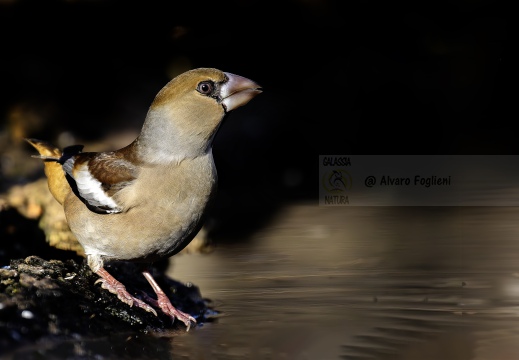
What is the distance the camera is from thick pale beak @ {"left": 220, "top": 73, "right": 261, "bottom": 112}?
4.33 m

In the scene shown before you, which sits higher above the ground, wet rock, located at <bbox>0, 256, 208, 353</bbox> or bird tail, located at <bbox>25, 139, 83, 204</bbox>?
bird tail, located at <bbox>25, 139, 83, 204</bbox>

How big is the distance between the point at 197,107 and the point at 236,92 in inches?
8.7

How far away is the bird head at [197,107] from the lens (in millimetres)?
4344

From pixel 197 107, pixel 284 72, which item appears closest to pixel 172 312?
pixel 197 107

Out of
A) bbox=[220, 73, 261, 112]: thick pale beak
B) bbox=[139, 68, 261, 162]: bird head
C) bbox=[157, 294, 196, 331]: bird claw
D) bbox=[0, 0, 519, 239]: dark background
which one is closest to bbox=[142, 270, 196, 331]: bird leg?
bbox=[157, 294, 196, 331]: bird claw

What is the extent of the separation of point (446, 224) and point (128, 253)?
2.96 meters

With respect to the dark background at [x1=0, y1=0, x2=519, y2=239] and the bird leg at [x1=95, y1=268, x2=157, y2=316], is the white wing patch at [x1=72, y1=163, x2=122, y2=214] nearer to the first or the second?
the bird leg at [x1=95, y1=268, x2=157, y2=316]

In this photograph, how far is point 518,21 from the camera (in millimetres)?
9828

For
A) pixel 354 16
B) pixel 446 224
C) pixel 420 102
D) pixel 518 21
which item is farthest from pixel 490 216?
pixel 518 21

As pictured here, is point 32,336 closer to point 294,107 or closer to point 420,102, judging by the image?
point 294,107

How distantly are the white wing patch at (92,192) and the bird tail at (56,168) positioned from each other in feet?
0.82

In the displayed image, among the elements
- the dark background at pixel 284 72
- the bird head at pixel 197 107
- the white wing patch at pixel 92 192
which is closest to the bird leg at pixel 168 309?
the white wing patch at pixel 92 192

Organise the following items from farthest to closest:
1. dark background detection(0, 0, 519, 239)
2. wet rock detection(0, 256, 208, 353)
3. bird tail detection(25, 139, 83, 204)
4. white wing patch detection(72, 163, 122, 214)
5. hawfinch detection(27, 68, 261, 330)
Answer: dark background detection(0, 0, 519, 239), bird tail detection(25, 139, 83, 204), white wing patch detection(72, 163, 122, 214), hawfinch detection(27, 68, 261, 330), wet rock detection(0, 256, 208, 353)

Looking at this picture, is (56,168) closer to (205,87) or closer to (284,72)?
(205,87)
